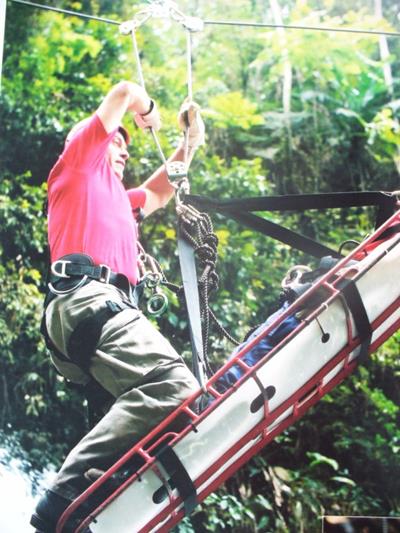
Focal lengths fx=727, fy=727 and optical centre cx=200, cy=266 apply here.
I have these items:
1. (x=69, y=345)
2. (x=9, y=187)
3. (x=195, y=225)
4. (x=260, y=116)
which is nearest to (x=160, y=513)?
(x=69, y=345)

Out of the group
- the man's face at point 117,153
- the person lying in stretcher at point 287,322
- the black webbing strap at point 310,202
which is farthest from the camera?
the man's face at point 117,153

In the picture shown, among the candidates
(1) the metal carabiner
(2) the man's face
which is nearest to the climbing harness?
(1) the metal carabiner

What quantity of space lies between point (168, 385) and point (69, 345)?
0.30 meters

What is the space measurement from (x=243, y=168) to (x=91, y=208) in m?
0.89

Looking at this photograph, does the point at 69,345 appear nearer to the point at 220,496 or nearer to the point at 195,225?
the point at 195,225

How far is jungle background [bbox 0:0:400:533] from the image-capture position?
7.41 ft

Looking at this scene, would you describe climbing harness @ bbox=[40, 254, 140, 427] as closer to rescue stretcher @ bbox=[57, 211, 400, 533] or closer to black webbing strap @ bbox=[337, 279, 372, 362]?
rescue stretcher @ bbox=[57, 211, 400, 533]

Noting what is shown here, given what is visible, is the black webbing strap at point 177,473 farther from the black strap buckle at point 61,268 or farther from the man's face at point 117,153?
the man's face at point 117,153

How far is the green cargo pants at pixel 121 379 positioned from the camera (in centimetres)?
173

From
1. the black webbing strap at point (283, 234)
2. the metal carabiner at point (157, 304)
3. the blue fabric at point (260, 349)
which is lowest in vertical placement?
the blue fabric at point (260, 349)

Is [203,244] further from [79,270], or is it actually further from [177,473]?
[177,473]

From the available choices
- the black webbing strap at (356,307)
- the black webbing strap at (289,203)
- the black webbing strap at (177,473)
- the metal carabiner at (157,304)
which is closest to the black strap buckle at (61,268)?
the metal carabiner at (157,304)

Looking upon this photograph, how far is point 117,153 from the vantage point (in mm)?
2199

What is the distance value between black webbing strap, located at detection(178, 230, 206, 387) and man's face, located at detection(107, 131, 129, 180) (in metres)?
0.33
